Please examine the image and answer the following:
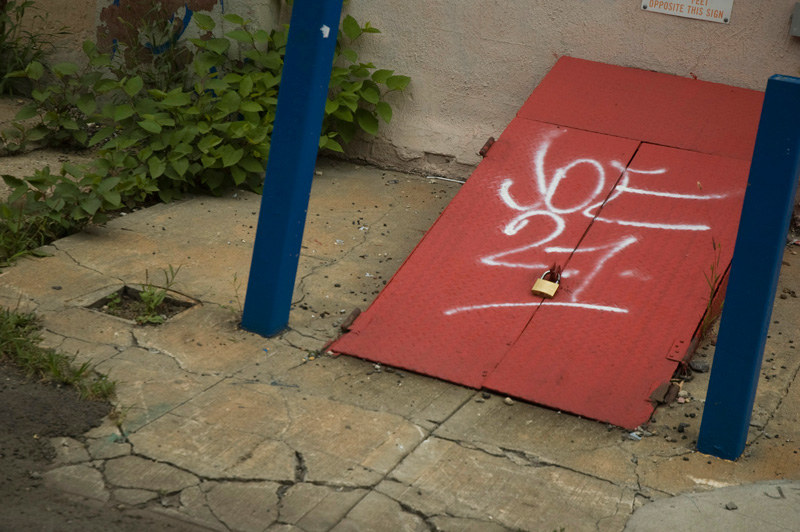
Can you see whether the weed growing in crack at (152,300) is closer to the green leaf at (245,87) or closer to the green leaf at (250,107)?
the green leaf at (250,107)

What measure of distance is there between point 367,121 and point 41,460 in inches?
138

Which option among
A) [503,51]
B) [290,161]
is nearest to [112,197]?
[290,161]

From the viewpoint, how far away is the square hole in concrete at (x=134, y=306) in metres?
4.01

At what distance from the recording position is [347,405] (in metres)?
3.48

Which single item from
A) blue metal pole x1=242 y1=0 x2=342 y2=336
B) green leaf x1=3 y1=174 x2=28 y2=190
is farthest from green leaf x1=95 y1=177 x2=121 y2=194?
blue metal pole x1=242 y1=0 x2=342 y2=336

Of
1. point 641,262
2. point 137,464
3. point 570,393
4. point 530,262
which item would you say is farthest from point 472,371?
point 137,464

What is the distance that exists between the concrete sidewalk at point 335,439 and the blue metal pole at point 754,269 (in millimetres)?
185

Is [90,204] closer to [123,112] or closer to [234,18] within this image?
[123,112]

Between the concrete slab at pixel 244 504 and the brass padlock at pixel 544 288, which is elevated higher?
the brass padlock at pixel 544 288

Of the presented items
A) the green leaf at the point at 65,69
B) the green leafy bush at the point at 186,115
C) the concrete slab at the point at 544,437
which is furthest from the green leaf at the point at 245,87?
the concrete slab at the point at 544,437

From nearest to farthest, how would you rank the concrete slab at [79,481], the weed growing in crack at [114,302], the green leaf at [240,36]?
the concrete slab at [79,481] → the weed growing in crack at [114,302] → the green leaf at [240,36]

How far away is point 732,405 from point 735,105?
243 cm

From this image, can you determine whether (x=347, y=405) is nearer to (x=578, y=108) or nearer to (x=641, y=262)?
(x=641, y=262)

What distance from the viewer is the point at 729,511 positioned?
2.94 meters
